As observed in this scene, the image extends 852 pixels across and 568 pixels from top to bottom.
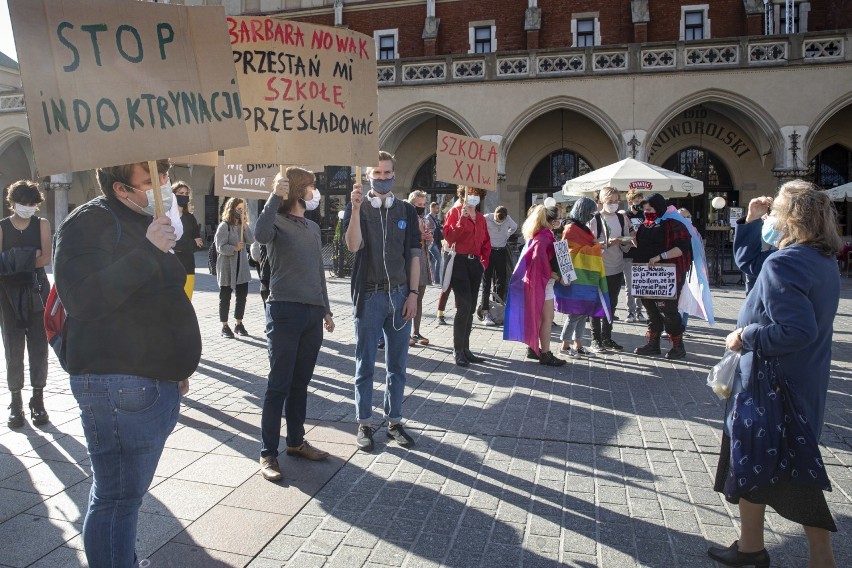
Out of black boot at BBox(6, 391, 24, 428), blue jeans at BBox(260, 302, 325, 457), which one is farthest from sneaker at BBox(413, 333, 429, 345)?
black boot at BBox(6, 391, 24, 428)

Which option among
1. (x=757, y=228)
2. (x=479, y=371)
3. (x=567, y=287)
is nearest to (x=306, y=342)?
(x=479, y=371)

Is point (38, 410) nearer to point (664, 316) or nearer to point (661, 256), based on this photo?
point (664, 316)

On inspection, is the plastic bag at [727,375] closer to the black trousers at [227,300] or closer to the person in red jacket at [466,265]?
the person in red jacket at [466,265]

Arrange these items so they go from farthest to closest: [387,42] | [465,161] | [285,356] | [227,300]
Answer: [387,42] → [227,300] → [465,161] → [285,356]

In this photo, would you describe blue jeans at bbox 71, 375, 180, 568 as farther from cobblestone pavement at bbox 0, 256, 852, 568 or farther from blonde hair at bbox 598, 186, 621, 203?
blonde hair at bbox 598, 186, 621, 203

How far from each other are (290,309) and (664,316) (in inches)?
199

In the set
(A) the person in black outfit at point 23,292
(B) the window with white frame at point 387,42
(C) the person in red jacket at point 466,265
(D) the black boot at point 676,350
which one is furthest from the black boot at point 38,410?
(B) the window with white frame at point 387,42

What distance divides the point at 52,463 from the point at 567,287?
5.40 metres

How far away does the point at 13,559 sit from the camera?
3074mm

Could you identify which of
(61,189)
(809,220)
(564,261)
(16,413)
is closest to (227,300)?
(16,413)

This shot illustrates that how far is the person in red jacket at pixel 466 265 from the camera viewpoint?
7.13 meters

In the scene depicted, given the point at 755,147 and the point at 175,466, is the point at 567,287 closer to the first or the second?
the point at 175,466

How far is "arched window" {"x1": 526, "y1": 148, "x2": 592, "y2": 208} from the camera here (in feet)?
78.5

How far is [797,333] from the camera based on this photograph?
273cm
